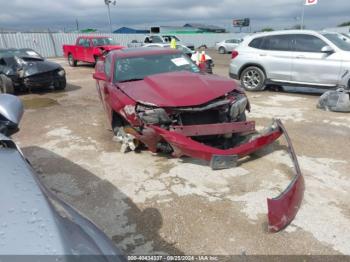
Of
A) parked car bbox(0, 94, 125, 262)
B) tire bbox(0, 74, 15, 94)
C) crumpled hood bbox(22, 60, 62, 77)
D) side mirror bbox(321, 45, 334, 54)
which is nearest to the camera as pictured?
parked car bbox(0, 94, 125, 262)

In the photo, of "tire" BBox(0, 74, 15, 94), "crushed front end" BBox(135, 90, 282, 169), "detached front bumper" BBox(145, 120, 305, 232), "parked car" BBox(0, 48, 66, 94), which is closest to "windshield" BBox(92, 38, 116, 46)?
"parked car" BBox(0, 48, 66, 94)

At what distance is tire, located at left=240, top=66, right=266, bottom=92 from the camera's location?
934cm

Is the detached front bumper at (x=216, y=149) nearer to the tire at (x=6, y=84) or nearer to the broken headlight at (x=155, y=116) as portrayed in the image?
the broken headlight at (x=155, y=116)

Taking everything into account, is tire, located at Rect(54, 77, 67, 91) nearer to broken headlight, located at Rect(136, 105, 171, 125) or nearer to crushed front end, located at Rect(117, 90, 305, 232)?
crushed front end, located at Rect(117, 90, 305, 232)

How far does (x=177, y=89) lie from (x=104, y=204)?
70.4 inches

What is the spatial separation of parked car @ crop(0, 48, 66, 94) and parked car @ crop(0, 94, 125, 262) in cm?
888

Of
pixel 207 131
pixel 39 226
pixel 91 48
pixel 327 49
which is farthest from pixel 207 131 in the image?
pixel 91 48

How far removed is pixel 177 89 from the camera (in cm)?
437

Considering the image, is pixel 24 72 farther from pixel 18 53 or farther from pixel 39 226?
→ pixel 39 226

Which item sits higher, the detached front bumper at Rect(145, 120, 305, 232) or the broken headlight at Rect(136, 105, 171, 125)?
Answer: the broken headlight at Rect(136, 105, 171, 125)

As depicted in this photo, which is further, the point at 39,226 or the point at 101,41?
the point at 101,41

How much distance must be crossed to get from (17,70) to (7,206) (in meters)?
9.65

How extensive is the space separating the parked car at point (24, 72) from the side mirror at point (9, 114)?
7.66 metres

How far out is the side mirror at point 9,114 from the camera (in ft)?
9.36
